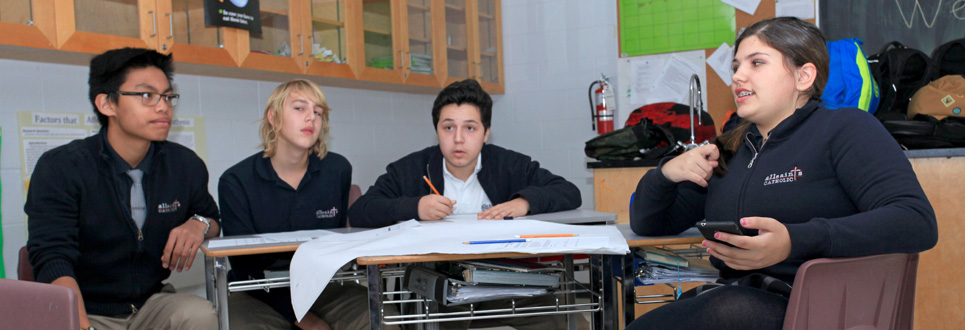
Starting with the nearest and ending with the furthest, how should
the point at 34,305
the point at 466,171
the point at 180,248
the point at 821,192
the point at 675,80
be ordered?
the point at 34,305, the point at 821,192, the point at 180,248, the point at 466,171, the point at 675,80

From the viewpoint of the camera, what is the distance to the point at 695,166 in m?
1.48

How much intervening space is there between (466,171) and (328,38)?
131 cm

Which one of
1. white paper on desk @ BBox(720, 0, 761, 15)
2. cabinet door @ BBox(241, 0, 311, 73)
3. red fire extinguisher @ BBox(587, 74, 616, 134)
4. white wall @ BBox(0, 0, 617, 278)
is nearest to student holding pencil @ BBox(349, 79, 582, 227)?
cabinet door @ BBox(241, 0, 311, 73)

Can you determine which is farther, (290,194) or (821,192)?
(290,194)

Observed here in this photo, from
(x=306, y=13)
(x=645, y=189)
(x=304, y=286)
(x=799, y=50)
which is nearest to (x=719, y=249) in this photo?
(x=645, y=189)

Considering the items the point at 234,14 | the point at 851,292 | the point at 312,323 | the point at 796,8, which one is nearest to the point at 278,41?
the point at 234,14

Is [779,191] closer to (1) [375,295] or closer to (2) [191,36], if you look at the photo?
(1) [375,295]

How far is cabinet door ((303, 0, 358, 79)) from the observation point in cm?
318

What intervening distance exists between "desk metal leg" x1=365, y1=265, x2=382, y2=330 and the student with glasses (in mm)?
533

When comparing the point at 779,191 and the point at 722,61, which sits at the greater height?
the point at 722,61

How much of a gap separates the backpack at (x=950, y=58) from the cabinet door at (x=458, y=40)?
242cm

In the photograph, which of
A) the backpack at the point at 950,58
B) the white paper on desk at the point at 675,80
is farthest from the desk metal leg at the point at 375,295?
the white paper on desk at the point at 675,80

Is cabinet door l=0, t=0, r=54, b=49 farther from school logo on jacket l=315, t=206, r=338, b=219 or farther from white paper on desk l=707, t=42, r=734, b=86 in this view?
white paper on desk l=707, t=42, r=734, b=86

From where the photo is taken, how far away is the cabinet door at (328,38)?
318cm
